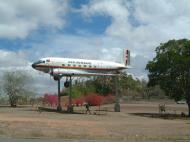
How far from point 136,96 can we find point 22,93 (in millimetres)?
52202

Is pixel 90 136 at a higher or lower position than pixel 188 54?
lower

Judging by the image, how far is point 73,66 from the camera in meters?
72.6

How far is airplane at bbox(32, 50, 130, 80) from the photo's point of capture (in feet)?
236

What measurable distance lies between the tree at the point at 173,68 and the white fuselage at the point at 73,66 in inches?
269

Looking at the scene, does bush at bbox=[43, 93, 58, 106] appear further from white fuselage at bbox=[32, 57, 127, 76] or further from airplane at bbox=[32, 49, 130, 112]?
white fuselage at bbox=[32, 57, 127, 76]

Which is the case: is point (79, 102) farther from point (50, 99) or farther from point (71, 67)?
point (71, 67)

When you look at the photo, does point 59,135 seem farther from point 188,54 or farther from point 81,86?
point 81,86

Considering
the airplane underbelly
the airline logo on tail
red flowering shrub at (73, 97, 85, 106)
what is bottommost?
red flowering shrub at (73, 97, 85, 106)

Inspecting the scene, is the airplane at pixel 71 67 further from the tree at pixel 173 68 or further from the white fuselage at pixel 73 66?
the tree at pixel 173 68

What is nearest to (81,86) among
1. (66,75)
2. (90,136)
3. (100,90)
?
(100,90)

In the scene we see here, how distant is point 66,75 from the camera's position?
242ft

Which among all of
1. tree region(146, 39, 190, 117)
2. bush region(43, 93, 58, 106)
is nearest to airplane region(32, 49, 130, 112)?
tree region(146, 39, 190, 117)

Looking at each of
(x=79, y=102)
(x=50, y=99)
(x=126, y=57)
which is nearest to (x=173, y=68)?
(x=126, y=57)

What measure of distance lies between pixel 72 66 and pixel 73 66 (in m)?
0.15
